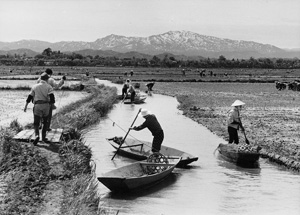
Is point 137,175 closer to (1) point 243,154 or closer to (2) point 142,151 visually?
(2) point 142,151

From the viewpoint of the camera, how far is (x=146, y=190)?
45.2ft

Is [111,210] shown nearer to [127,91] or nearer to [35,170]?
[35,170]

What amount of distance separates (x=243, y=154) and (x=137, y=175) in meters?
4.40

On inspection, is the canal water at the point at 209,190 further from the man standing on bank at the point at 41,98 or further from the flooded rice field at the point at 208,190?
the man standing on bank at the point at 41,98

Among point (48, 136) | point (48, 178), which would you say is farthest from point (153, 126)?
point (48, 178)

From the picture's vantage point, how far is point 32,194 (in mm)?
10664

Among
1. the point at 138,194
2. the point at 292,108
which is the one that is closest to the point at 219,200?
the point at 138,194

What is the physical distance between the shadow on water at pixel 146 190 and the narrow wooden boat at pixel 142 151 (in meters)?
1.09

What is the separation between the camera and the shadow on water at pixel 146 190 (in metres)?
12.9

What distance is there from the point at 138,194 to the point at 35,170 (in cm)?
285

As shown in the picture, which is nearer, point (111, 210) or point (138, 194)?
point (111, 210)

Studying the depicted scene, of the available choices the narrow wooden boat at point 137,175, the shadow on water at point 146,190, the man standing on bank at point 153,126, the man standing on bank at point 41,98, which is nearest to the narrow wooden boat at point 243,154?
the narrow wooden boat at point 137,175

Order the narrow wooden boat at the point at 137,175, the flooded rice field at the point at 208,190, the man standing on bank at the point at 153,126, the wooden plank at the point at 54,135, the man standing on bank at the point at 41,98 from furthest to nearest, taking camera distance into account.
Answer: the man standing on bank at the point at 153,126
the wooden plank at the point at 54,135
the man standing on bank at the point at 41,98
the narrow wooden boat at the point at 137,175
the flooded rice field at the point at 208,190

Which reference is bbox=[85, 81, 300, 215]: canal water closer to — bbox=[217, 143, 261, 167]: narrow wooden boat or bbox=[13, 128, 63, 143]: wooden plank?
bbox=[217, 143, 261, 167]: narrow wooden boat
